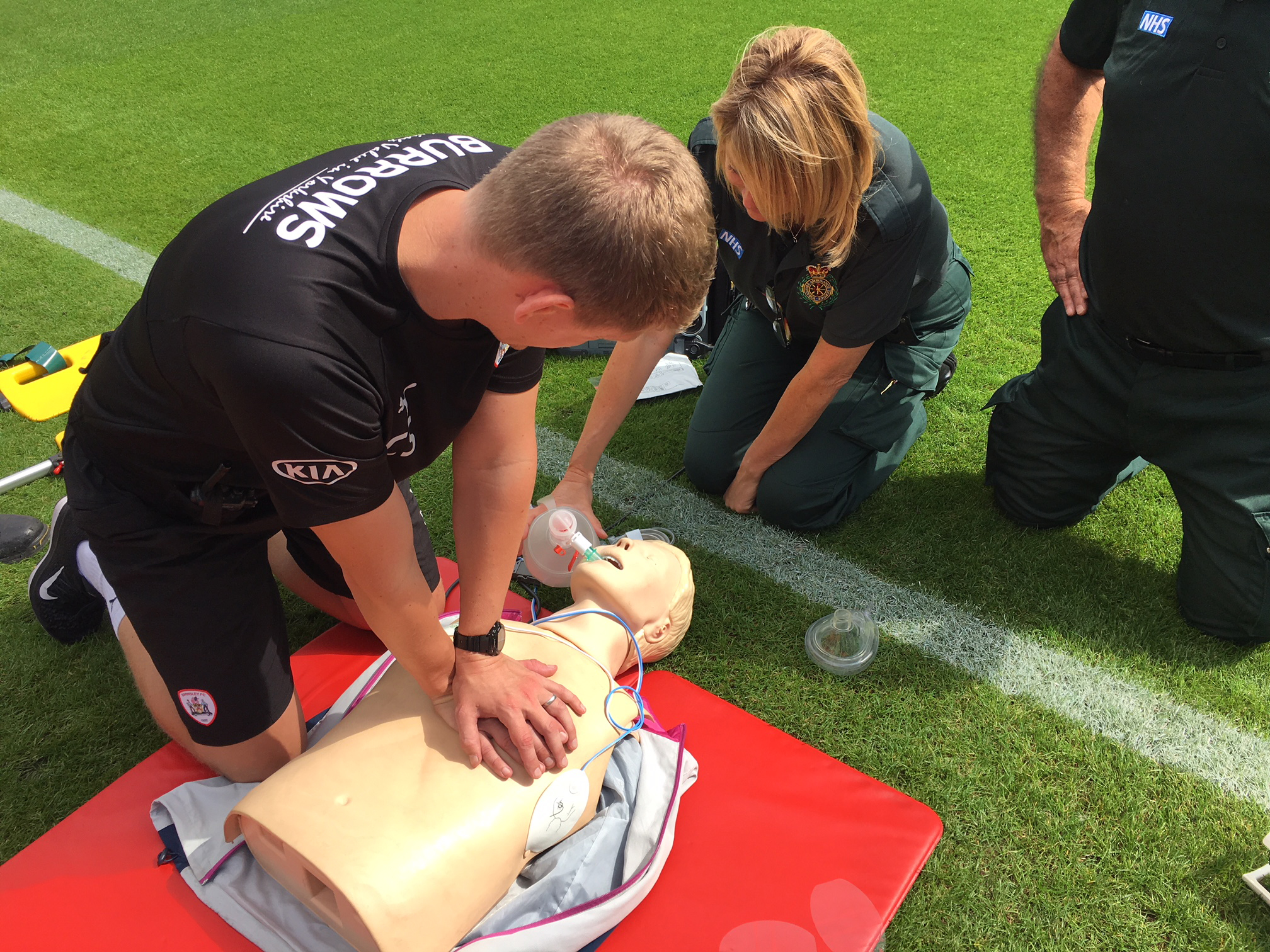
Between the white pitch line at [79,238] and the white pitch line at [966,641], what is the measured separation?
112 inches

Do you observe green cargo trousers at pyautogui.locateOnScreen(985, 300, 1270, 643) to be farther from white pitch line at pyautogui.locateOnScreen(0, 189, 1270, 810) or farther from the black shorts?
the black shorts

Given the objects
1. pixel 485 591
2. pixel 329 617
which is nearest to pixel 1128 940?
pixel 485 591

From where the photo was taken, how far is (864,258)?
2730 millimetres

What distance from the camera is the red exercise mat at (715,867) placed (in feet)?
6.56

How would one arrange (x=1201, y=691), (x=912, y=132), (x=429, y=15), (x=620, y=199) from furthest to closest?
(x=429, y=15) → (x=912, y=132) → (x=1201, y=691) → (x=620, y=199)

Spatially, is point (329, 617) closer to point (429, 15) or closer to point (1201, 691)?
point (1201, 691)

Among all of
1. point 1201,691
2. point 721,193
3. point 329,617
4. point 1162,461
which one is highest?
point 721,193

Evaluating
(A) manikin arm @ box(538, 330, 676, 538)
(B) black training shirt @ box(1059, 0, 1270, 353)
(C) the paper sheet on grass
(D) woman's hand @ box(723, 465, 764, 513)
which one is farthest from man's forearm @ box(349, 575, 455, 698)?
(B) black training shirt @ box(1059, 0, 1270, 353)

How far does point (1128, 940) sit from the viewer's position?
213 centimetres

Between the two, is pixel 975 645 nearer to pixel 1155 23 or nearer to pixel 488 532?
pixel 488 532

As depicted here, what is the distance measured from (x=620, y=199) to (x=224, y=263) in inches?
28.8

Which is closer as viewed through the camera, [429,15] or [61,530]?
[61,530]

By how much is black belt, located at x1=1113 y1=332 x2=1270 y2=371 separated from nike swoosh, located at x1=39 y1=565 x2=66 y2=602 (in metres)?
3.52

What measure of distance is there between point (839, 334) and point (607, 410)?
0.87 meters
